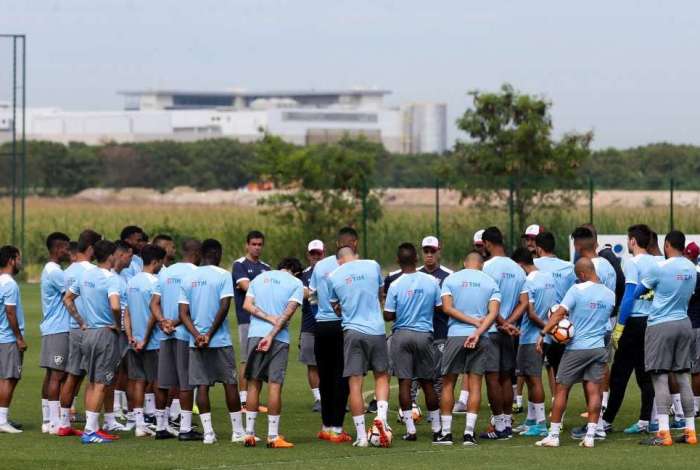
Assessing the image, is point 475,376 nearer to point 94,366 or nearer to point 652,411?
point 652,411

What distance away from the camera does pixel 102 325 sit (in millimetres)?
14367

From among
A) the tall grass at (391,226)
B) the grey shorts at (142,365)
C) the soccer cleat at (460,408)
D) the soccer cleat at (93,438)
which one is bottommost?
the soccer cleat at (460,408)

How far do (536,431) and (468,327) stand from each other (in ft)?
4.75

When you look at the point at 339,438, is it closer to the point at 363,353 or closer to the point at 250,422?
the point at 363,353

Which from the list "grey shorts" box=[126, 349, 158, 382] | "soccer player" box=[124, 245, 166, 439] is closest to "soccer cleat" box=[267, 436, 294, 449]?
"soccer player" box=[124, 245, 166, 439]

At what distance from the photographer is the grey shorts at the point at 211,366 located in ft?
45.9

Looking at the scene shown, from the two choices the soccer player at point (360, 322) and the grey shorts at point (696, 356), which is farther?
the grey shorts at point (696, 356)

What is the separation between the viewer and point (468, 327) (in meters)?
14.0

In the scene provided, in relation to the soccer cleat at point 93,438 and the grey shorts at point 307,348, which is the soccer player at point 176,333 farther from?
the grey shorts at point 307,348

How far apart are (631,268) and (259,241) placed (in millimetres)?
4105

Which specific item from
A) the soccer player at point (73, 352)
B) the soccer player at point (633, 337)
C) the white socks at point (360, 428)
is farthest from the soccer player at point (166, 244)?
the soccer player at point (633, 337)

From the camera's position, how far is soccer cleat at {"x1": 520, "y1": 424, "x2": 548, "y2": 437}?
14.6 m

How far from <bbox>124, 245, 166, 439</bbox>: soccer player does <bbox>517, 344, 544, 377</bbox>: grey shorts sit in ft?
12.1

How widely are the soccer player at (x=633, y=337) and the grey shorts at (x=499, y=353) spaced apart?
1123 mm
